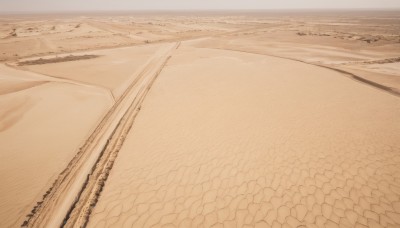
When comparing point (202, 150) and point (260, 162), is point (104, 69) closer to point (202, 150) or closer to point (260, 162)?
point (202, 150)

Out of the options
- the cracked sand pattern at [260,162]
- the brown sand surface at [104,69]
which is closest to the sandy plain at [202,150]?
the cracked sand pattern at [260,162]

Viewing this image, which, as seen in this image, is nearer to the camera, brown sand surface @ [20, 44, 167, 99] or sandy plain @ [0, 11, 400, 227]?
sandy plain @ [0, 11, 400, 227]

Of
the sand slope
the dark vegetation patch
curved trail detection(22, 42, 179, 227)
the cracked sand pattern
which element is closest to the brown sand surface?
the dark vegetation patch

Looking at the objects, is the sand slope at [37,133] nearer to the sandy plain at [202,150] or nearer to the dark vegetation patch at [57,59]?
the sandy plain at [202,150]

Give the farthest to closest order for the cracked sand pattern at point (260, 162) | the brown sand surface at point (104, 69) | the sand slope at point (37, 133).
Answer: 1. the brown sand surface at point (104, 69)
2. the sand slope at point (37, 133)
3. the cracked sand pattern at point (260, 162)

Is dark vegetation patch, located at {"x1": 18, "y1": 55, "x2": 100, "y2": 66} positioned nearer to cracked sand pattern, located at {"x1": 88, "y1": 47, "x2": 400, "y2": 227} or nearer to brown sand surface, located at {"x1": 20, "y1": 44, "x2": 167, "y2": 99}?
brown sand surface, located at {"x1": 20, "y1": 44, "x2": 167, "y2": 99}

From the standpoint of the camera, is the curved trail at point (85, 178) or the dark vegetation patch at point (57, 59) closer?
the curved trail at point (85, 178)
